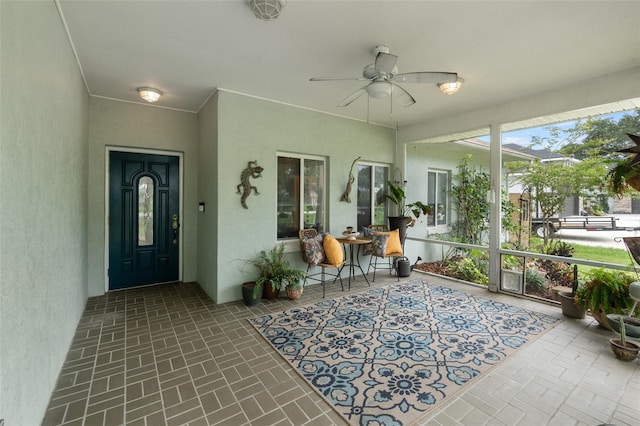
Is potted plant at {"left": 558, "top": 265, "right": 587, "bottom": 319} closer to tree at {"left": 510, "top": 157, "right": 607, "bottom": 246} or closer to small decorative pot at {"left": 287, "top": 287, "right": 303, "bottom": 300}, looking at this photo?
tree at {"left": 510, "top": 157, "right": 607, "bottom": 246}

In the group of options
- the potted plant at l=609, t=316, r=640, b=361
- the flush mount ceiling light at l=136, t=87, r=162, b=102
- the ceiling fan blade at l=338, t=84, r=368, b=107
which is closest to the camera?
the potted plant at l=609, t=316, r=640, b=361

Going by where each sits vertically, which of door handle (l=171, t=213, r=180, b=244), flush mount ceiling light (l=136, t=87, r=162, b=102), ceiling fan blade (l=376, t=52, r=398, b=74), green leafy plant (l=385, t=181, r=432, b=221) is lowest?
door handle (l=171, t=213, r=180, b=244)

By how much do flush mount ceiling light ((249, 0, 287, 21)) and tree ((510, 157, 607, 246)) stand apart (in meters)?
4.72

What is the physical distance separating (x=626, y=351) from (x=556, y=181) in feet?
10.2

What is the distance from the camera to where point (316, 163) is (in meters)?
4.98

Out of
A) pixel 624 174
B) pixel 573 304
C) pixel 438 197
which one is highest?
pixel 438 197

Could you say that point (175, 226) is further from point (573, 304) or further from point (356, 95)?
point (573, 304)

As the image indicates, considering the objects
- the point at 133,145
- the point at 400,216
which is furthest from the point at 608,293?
the point at 133,145

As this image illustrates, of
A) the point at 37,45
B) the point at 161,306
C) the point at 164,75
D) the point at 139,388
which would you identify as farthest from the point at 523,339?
the point at 164,75

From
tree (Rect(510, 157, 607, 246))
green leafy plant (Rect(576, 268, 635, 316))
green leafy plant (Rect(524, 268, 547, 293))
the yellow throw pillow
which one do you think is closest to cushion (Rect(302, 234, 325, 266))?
the yellow throw pillow

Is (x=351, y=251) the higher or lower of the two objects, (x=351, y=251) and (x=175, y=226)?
the lower

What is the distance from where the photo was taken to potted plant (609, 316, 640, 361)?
2.54 meters

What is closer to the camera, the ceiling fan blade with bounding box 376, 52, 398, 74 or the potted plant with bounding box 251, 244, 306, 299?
the ceiling fan blade with bounding box 376, 52, 398, 74

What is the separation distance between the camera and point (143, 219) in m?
4.60
